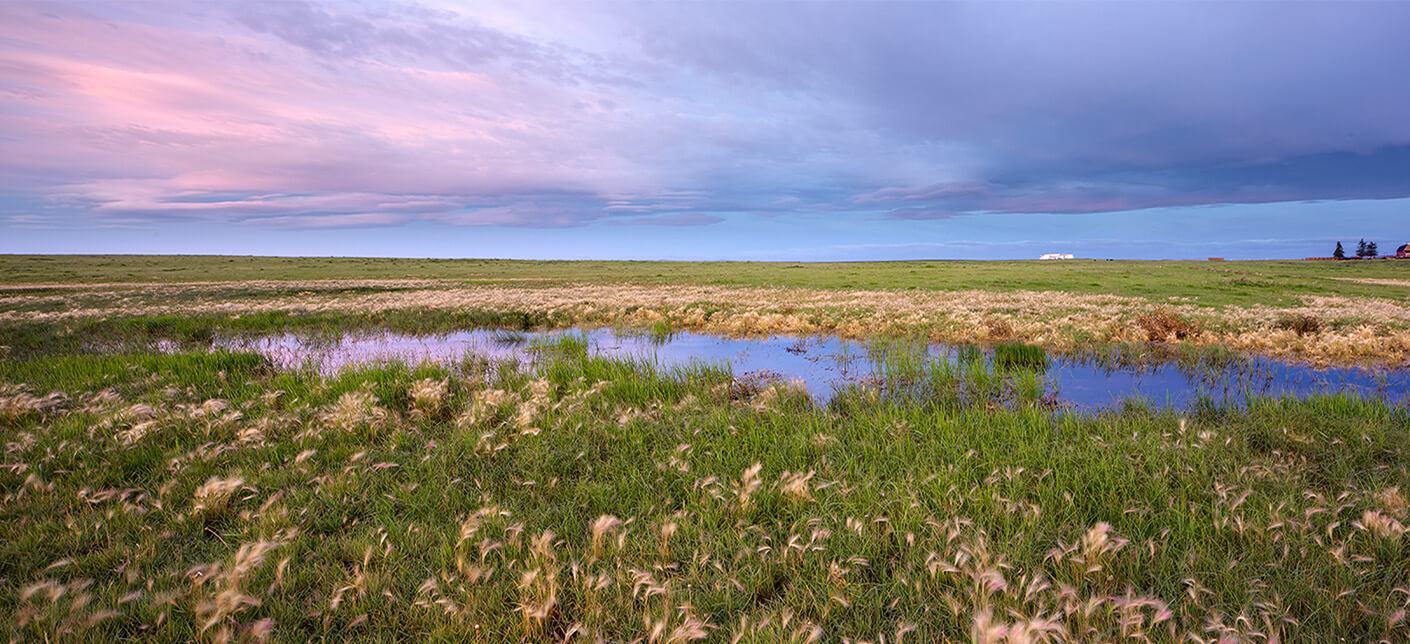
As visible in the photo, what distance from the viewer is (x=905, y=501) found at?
409 centimetres

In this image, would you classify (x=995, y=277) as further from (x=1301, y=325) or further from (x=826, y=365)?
(x=826, y=365)

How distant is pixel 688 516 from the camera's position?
13.3ft

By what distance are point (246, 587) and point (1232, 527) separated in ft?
20.5

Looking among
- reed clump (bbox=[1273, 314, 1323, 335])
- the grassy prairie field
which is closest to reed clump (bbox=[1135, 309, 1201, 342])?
reed clump (bbox=[1273, 314, 1323, 335])

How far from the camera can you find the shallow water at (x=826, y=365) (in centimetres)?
880

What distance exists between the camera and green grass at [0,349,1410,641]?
293 cm

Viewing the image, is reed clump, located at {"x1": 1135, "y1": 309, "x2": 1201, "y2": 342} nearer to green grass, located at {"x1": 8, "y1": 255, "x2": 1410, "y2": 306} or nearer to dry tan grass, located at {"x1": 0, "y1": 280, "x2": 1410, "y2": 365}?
dry tan grass, located at {"x1": 0, "y1": 280, "x2": 1410, "y2": 365}

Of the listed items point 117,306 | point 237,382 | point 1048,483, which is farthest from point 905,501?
point 117,306

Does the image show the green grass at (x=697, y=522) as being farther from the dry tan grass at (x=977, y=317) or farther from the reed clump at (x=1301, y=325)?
the reed clump at (x=1301, y=325)

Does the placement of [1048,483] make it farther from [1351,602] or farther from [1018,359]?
[1018,359]

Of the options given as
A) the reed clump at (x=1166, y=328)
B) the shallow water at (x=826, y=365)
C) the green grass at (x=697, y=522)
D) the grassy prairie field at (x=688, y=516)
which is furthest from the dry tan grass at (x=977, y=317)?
the green grass at (x=697, y=522)

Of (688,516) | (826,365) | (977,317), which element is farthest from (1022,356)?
(688,516)

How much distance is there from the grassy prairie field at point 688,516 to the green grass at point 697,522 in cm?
3

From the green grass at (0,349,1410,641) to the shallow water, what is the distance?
196 cm
